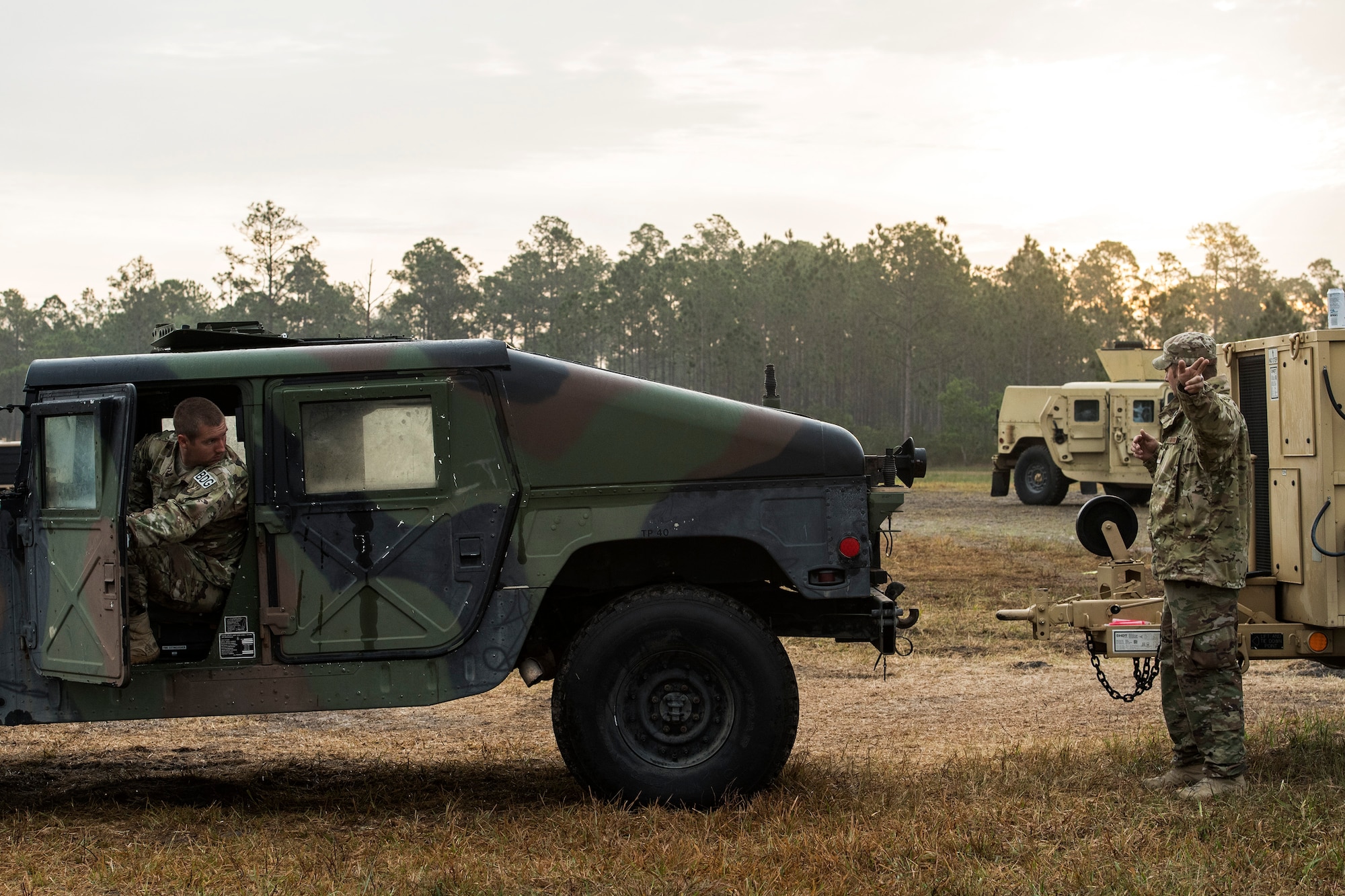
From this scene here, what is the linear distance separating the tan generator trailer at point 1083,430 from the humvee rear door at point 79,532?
1894 cm

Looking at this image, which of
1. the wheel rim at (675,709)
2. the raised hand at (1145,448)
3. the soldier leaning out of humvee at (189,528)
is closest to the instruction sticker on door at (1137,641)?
the raised hand at (1145,448)

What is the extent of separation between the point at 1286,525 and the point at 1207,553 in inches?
36.5

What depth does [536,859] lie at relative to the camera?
4.51 m

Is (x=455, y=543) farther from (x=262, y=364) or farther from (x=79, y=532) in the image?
(x=79, y=532)

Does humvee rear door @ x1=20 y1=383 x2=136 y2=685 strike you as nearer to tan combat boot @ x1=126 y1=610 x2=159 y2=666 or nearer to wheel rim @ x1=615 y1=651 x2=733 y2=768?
tan combat boot @ x1=126 y1=610 x2=159 y2=666

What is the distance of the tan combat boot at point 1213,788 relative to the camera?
5.25 metres

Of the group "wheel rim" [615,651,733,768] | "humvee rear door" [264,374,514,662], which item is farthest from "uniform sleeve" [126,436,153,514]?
"wheel rim" [615,651,733,768]

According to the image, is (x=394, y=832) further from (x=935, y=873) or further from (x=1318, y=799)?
(x=1318, y=799)

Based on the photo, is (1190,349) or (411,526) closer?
(411,526)

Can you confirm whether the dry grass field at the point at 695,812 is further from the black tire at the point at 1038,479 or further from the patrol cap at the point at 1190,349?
the black tire at the point at 1038,479

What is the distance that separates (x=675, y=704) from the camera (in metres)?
5.14

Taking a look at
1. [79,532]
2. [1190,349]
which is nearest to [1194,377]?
[1190,349]


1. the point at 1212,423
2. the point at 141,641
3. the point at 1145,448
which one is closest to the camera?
the point at 141,641

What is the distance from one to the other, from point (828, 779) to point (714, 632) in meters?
0.99
